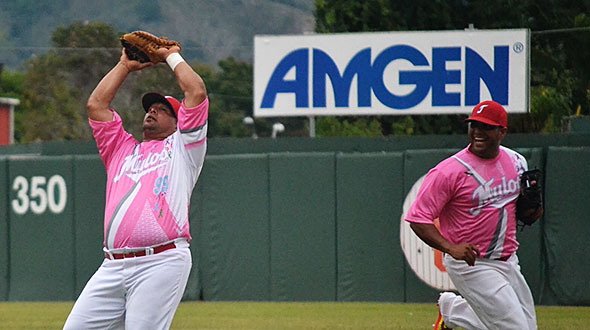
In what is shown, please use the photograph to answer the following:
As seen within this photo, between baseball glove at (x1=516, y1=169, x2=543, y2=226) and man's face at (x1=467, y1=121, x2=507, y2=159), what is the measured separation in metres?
0.28

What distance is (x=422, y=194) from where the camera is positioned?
652 cm

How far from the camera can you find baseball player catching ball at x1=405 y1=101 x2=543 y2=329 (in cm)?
645

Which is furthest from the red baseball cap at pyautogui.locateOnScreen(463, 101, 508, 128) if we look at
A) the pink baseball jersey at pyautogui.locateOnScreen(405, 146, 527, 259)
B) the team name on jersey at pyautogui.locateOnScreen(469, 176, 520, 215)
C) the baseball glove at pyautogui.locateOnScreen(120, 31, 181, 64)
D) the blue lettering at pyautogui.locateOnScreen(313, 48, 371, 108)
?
the blue lettering at pyautogui.locateOnScreen(313, 48, 371, 108)

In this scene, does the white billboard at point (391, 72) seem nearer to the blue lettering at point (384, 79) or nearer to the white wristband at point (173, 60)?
the blue lettering at point (384, 79)

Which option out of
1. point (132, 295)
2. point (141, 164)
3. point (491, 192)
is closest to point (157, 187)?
point (141, 164)

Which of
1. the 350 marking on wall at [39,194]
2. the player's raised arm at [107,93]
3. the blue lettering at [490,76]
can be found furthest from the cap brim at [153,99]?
the blue lettering at [490,76]

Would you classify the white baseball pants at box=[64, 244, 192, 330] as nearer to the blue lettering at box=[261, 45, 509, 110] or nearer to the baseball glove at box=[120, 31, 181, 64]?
the baseball glove at box=[120, 31, 181, 64]

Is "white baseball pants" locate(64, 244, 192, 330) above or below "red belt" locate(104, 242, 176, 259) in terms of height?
below

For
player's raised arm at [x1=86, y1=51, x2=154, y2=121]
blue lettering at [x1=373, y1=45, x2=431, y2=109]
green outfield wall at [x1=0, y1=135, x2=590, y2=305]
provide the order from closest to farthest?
player's raised arm at [x1=86, y1=51, x2=154, y2=121], green outfield wall at [x1=0, y1=135, x2=590, y2=305], blue lettering at [x1=373, y1=45, x2=431, y2=109]

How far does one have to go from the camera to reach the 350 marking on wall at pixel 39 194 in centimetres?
1410

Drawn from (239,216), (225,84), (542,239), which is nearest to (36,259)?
(239,216)

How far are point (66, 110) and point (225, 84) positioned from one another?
17141 mm

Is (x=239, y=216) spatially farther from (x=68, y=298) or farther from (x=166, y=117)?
(x=166, y=117)

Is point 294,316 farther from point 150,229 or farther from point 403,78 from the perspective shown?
point 150,229
